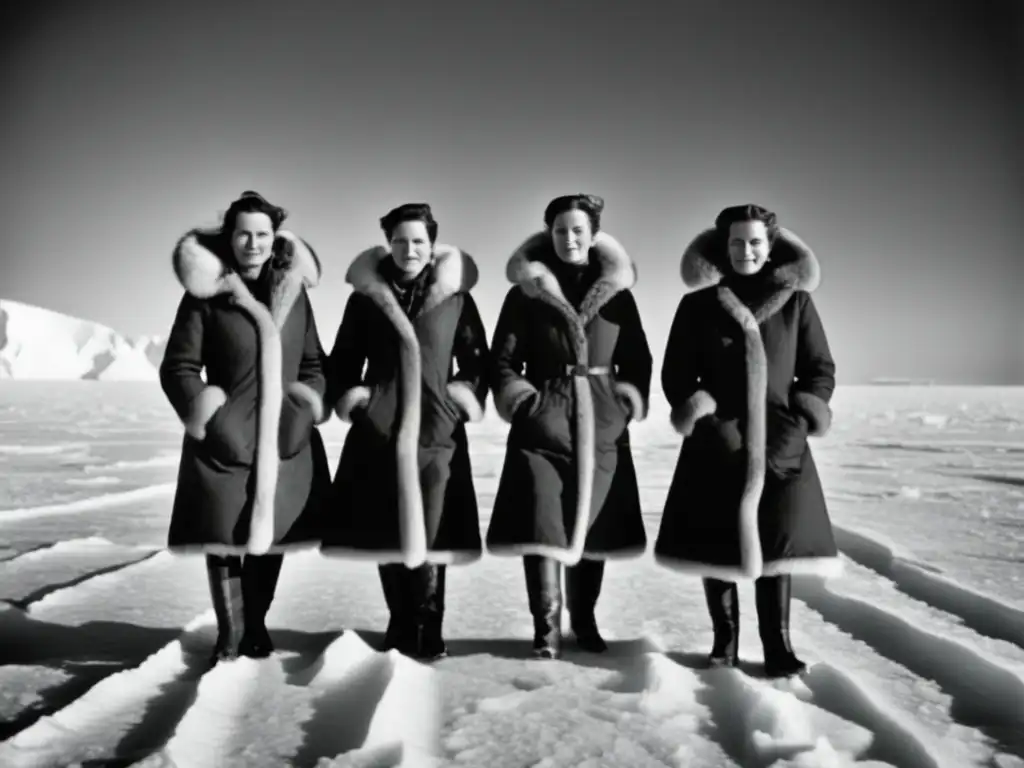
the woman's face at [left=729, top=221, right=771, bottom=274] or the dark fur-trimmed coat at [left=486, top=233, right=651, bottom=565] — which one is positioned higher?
the woman's face at [left=729, top=221, right=771, bottom=274]

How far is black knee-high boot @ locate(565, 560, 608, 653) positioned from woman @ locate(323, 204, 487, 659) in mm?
404

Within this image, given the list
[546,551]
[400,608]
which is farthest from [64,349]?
[546,551]

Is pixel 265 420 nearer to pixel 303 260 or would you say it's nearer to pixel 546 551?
pixel 303 260

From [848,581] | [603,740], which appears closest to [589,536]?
[603,740]

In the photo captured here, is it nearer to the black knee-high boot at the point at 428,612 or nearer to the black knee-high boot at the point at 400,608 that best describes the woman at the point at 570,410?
the black knee-high boot at the point at 428,612

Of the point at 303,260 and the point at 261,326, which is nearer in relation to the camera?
the point at 261,326

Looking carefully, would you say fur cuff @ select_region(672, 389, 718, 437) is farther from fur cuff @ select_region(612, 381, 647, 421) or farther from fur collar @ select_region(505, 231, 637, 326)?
fur collar @ select_region(505, 231, 637, 326)

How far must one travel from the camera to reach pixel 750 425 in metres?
2.68

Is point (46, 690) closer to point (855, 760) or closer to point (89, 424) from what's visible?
point (855, 760)

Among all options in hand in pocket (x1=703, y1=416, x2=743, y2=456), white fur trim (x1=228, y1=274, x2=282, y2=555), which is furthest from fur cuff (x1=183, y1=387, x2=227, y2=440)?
hand in pocket (x1=703, y1=416, x2=743, y2=456)

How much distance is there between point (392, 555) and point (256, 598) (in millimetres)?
509

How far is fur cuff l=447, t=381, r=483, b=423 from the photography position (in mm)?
A: 2927

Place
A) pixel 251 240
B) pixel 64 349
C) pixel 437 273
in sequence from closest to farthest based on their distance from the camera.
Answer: pixel 251 240 → pixel 437 273 → pixel 64 349

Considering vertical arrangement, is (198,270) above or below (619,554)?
above
